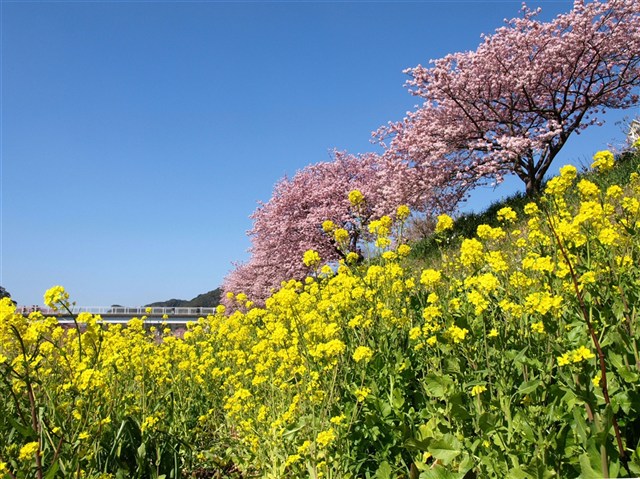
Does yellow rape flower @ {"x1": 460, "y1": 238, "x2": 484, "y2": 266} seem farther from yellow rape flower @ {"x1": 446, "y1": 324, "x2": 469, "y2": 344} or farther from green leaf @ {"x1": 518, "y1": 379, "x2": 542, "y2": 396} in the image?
green leaf @ {"x1": 518, "y1": 379, "x2": 542, "y2": 396}

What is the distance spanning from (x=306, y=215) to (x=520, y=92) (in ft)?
35.2

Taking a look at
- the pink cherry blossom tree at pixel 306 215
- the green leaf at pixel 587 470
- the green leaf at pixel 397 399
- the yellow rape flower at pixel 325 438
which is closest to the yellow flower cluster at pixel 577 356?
the green leaf at pixel 587 470

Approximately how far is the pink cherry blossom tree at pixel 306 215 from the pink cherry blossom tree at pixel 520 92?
276cm

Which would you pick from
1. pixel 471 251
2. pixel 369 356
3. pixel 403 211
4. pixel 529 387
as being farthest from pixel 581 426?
pixel 403 211

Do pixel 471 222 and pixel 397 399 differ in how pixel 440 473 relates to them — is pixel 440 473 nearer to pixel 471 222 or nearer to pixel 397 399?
pixel 397 399

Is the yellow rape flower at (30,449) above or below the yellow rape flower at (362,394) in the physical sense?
above

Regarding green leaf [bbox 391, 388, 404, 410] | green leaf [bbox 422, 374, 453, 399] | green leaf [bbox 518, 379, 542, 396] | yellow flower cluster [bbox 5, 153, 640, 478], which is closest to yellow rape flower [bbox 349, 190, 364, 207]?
yellow flower cluster [bbox 5, 153, 640, 478]

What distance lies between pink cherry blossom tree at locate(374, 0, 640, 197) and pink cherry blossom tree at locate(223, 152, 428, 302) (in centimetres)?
276

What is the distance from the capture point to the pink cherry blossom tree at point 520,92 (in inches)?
560

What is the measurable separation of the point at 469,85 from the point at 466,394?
14.6 metres

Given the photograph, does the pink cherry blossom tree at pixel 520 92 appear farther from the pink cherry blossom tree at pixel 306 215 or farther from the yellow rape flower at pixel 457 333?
the yellow rape flower at pixel 457 333

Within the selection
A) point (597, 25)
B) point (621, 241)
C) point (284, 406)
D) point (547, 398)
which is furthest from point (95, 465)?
point (597, 25)

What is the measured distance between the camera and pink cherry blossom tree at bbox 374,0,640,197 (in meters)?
14.2

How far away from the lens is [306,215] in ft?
73.3
